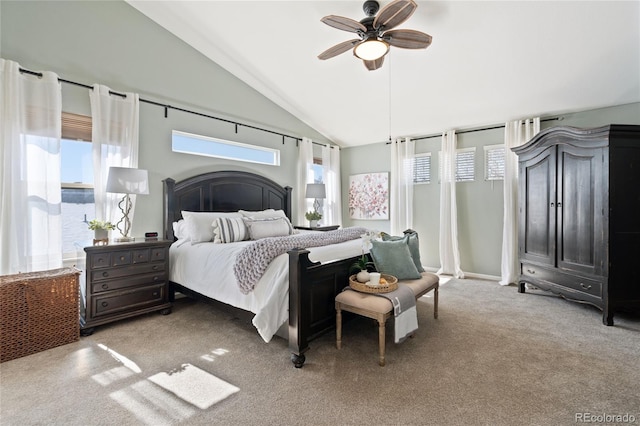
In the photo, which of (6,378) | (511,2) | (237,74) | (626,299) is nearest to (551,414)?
(626,299)

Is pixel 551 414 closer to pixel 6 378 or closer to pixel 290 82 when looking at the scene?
pixel 6 378

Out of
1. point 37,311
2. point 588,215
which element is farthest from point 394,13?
point 37,311

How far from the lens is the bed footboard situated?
224 cm

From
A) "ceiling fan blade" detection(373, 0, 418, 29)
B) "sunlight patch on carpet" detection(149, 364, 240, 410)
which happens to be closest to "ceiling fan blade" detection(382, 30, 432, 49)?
"ceiling fan blade" detection(373, 0, 418, 29)

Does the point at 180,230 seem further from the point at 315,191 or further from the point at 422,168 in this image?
the point at 422,168

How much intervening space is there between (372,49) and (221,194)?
275 cm

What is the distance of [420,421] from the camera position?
166cm

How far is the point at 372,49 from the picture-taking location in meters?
2.70

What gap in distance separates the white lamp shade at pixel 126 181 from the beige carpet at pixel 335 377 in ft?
4.43

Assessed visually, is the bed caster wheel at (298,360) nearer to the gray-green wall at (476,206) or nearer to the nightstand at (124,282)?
the nightstand at (124,282)

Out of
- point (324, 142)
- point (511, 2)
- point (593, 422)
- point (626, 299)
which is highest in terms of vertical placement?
point (511, 2)

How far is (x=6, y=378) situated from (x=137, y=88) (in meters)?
3.04

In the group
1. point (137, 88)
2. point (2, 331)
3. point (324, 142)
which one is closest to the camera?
point (2, 331)

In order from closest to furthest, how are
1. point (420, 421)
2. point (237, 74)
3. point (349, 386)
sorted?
point (420, 421) → point (349, 386) → point (237, 74)
